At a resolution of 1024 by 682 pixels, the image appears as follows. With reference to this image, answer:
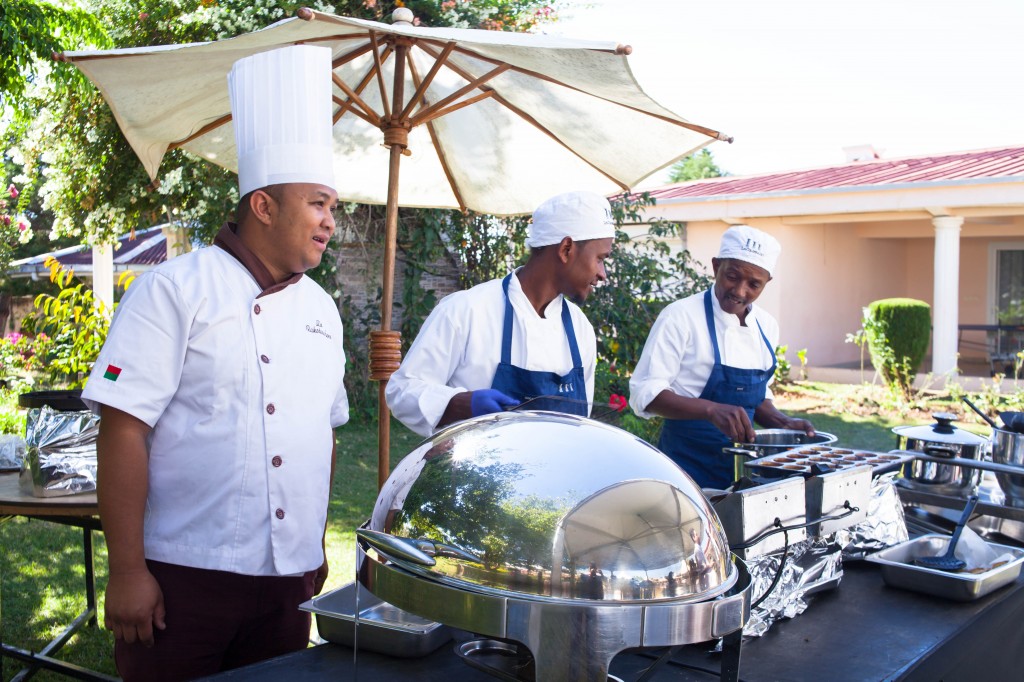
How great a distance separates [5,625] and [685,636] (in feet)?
12.6

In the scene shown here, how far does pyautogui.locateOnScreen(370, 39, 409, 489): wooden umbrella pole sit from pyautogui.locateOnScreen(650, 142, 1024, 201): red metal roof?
8.74 metres

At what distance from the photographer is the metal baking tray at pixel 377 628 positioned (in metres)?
1.56

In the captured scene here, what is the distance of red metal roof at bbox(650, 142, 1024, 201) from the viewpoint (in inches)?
458

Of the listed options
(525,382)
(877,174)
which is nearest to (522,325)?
(525,382)

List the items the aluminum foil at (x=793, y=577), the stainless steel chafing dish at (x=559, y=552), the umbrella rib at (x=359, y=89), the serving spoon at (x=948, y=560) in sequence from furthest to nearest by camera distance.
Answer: the umbrella rib at (x=359, y=89) < the serving spoon at (x=948, y=560) < the aluminum foil at (x=793, y=577) < the stainless steel chafing dish at (x=559, y=552)

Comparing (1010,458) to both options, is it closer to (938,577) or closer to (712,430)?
(712,430)

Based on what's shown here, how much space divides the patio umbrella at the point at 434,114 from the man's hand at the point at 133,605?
1.26 metres

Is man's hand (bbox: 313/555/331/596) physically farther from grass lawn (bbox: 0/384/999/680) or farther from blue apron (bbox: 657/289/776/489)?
grass lawn (bbox: 0/384/999/680)

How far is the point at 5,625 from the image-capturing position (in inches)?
156

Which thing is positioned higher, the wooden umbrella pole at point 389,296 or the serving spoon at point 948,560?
the wooden umbrella pole at point 389,296

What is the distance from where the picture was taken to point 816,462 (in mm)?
2268

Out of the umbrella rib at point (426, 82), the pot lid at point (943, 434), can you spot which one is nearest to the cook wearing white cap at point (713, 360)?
the pot lid at point (943, 434)

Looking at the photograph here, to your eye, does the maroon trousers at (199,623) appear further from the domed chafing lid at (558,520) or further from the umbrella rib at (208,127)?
the umbrella rib at (208,127)

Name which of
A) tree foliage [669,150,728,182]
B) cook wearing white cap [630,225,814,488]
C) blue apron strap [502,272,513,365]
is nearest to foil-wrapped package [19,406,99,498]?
blue apron strap [502,272,513,365]
